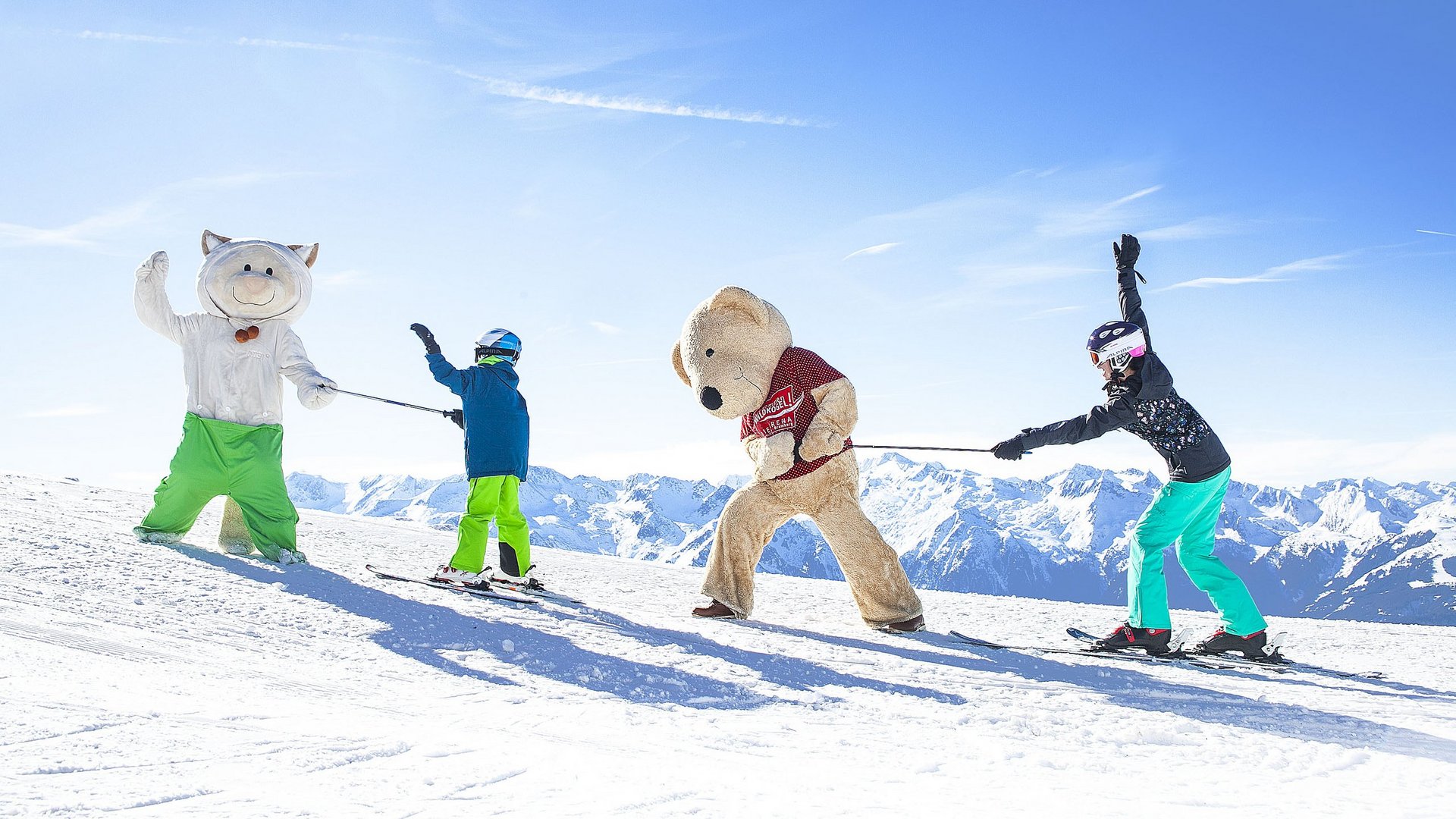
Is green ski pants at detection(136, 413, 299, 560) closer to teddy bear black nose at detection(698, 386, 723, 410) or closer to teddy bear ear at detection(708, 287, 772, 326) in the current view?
teddy bear black nose at detection(698, 386, 723, 410)

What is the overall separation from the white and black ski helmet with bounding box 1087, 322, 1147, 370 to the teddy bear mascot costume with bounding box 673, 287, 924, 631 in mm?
1312

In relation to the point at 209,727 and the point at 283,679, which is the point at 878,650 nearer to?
the point at 283,679

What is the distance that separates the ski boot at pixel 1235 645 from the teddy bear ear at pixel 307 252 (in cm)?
558

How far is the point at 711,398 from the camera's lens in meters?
5.27

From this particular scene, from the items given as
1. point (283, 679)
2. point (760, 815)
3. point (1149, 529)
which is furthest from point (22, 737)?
point (1149, 529)

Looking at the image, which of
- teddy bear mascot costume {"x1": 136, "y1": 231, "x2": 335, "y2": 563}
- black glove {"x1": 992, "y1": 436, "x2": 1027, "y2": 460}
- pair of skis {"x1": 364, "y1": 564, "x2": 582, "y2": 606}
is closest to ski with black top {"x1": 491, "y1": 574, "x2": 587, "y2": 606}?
pair of skis {"x1": 364, "y1": 564, "x2": 582, "y2": 606}

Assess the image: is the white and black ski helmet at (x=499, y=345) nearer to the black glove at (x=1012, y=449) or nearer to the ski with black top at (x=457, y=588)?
the ski with black top at (x=457, y=588)

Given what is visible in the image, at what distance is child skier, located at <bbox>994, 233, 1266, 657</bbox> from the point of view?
4.78 meters

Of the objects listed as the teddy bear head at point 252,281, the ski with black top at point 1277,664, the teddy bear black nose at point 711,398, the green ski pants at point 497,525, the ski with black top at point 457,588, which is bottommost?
the ski with black top at point 1277,664

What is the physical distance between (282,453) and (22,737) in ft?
13.0

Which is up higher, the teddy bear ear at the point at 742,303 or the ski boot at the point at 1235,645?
the teddy bear ear at the point at 742,303

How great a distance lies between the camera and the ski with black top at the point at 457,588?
4.82m

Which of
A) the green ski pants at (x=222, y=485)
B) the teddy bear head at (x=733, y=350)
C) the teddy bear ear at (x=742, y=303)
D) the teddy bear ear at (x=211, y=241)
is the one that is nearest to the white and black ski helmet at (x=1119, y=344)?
the teddy bear head at (x=733, y=350)

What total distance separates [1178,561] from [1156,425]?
27.5 inches
